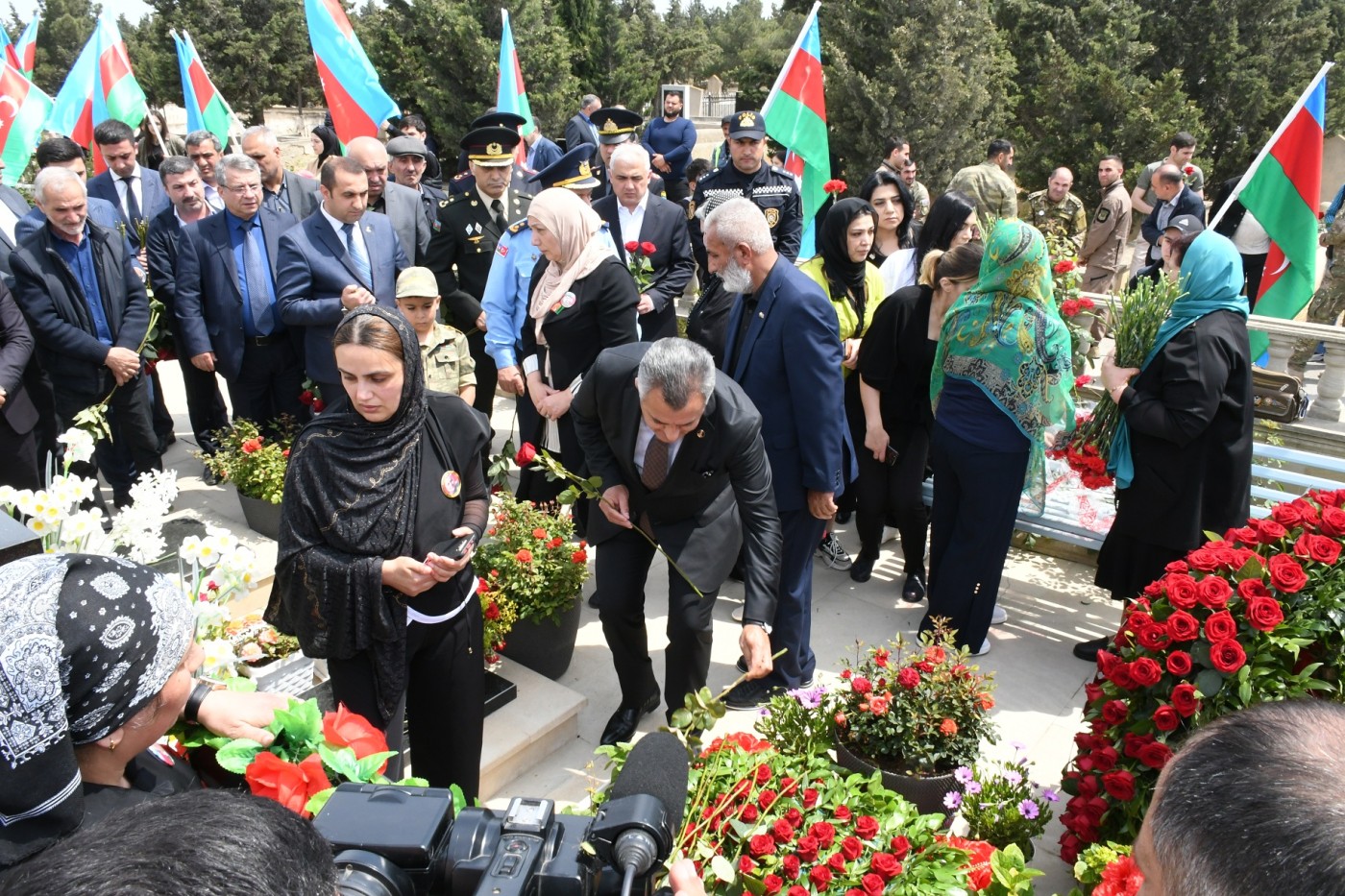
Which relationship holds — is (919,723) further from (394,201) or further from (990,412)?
(394,201)

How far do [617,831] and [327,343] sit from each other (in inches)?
162

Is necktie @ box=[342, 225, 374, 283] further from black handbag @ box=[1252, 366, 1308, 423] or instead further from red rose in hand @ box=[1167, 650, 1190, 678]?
black handbag @ box=[1252, 366, 1308, 423]

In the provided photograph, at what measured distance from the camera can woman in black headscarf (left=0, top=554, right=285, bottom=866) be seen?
124 cm

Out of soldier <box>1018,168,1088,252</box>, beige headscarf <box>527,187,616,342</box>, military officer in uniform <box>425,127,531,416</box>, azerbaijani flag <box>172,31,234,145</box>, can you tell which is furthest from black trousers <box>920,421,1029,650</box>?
azerbaijani flag <box>172,31,234,145</box>

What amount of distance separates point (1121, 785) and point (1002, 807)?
36 centimetres

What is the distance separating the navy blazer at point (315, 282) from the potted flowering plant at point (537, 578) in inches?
60.7

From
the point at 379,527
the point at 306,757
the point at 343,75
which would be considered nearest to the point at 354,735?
the point at 306,757

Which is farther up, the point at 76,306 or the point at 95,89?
the point at 95,89

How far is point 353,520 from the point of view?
2469mm

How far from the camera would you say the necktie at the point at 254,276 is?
17.2 ft

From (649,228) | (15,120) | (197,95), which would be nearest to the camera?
(649,228)

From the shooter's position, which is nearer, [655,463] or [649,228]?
→ [655,463]

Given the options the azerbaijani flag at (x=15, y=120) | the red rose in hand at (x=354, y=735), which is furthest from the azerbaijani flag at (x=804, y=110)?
the azerbaijani flag at (x=15, y=120)

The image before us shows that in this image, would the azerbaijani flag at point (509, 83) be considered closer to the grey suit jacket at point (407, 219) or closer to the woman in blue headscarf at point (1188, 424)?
the grey suit jacket at point (407, 219)
